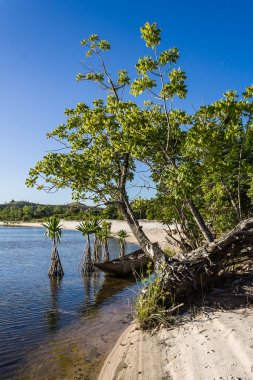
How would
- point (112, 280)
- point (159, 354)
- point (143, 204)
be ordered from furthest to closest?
point (112, 280), point (143, 204), point (159, 354)

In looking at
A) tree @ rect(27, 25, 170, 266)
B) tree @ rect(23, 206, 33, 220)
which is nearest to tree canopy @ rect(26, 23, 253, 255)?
tree @ rect(27, 25, 170, 266)

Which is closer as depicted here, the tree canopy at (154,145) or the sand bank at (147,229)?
the tree canopy at (154,145)

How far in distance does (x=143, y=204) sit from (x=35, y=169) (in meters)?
4.33

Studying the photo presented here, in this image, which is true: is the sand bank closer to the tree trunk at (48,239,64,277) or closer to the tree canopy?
the tree trunk at (48,239,64,277)

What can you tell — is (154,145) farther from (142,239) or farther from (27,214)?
(27,214)

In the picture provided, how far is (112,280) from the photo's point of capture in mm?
21672

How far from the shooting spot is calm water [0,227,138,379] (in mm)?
8453

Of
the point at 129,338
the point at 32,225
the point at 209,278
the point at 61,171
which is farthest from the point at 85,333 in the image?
the point at 32,225

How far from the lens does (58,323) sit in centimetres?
1226

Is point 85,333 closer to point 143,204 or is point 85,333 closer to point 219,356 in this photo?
point 143,204

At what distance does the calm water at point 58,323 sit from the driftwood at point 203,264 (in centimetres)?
252

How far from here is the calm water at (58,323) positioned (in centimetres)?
845

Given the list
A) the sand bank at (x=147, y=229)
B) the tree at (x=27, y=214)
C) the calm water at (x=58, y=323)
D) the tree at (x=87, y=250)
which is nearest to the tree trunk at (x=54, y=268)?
the calm water at (x=58, y=323)

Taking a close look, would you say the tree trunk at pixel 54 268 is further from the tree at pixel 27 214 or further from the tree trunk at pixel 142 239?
the tree at pixel 27 214
